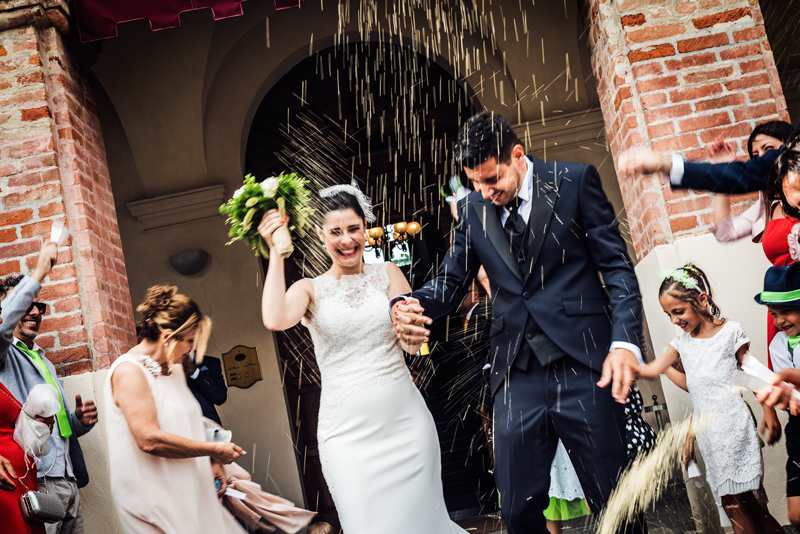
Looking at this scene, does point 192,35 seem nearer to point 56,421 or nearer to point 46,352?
point 46,352

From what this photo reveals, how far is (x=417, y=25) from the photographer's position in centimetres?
698

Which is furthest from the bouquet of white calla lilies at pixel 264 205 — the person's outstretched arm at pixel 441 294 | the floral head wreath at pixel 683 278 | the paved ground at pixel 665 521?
the paved ground at pixel 665 521

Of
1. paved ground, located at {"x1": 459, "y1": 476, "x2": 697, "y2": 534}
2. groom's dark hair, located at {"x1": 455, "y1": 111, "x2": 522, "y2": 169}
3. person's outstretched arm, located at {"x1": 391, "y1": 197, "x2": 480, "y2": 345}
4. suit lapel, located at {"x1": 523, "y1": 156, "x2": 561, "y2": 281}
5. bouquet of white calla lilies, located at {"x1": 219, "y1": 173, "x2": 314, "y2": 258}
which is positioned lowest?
paved ground, located at {"x1": 459, "y1": 476, "x2": 697, "y2": 534}

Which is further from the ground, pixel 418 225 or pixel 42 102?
pixel 42 102

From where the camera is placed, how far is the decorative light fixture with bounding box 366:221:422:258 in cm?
773

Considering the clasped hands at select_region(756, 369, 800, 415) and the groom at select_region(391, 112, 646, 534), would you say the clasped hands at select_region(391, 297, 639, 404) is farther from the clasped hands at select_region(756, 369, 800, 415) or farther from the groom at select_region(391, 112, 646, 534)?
the clasped hands at select_region(756, 369, 800, 415)

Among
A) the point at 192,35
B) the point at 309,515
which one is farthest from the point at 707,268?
the point at 192,35

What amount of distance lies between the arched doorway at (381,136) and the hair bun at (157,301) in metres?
3.65

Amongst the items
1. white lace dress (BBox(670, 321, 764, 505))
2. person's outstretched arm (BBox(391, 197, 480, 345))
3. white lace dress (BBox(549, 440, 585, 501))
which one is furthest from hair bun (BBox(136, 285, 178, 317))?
white lace dress (BBox(670, 321, 764, 505))

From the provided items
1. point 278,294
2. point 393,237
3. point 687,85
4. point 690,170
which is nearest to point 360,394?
point 278,294

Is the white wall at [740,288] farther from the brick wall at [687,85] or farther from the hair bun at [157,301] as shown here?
the hair bun at [157,301]

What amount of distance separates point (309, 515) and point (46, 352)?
2.05m

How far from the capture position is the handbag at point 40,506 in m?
3.14

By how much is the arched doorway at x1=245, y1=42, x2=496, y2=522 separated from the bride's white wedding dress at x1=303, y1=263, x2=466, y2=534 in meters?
4.11
